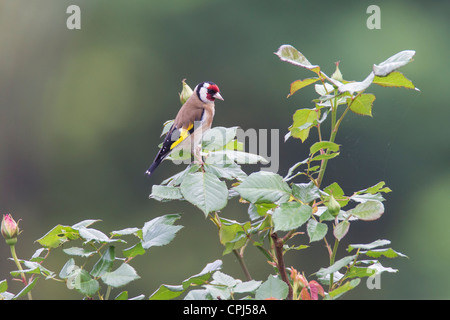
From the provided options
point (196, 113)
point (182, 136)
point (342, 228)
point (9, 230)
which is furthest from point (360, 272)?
point (196, 113)

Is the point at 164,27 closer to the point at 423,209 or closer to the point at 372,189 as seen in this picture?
the point at 423,209

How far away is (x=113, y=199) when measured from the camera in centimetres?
572

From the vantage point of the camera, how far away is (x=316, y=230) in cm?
78

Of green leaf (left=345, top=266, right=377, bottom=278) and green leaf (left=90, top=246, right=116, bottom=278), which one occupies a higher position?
green leaf (left=90, top=246, right=116, bottom=278)

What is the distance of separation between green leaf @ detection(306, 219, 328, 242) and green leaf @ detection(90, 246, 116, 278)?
0.25m

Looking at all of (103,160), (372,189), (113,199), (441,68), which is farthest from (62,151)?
(372,189)

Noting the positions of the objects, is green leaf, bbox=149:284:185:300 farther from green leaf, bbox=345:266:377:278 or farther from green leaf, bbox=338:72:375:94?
green leaf, bbox=338:72:375:94

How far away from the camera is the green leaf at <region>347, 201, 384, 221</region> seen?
2.53 ft

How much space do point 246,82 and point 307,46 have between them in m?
0.63

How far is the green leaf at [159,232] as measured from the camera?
0.81 metres

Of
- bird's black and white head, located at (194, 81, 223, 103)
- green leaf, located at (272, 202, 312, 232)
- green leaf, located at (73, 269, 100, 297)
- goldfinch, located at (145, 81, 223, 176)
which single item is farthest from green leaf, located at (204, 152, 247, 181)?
bird's black and white head, located at (194, 81, 223, 103)

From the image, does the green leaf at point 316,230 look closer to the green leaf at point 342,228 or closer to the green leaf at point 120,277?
the green leaf at point 342,228

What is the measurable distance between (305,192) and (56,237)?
35 cm

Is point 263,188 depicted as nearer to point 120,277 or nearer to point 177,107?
point 120,277
